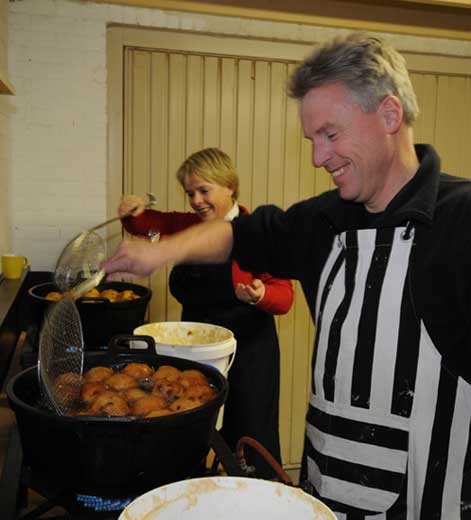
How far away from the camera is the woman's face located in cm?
286

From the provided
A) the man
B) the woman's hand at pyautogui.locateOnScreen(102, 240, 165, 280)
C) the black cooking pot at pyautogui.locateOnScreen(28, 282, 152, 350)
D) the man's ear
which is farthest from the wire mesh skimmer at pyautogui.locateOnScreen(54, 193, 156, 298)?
the man's ear

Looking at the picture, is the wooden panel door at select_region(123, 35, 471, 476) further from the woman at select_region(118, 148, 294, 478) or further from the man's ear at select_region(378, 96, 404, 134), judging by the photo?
the man's ear at select_region(378, 96, 404, 134)

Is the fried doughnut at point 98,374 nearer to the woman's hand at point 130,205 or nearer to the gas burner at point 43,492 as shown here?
the gas burner at point 43,492

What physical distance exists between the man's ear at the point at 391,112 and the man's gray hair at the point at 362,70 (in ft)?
0.04

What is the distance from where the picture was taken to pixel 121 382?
130 cm

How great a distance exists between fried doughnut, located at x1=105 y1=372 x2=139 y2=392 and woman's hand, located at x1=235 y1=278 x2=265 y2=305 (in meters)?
1.27

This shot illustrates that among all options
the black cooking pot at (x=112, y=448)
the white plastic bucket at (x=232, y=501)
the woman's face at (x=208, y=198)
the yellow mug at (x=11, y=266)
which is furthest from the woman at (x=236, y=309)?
the white plastic bucket at (x=232, y=501)

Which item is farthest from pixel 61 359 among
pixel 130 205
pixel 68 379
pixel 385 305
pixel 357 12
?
pixel 357 12

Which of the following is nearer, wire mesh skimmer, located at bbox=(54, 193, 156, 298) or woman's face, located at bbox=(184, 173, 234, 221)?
wire mesh skimmer, located at bbox=(54, 193, 156, 298)

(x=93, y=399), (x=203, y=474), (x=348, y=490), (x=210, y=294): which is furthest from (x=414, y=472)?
(x=210, y=294)

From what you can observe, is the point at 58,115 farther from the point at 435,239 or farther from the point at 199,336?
the point at 435,239

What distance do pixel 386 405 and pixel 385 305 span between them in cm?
24

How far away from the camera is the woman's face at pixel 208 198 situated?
9.38ft

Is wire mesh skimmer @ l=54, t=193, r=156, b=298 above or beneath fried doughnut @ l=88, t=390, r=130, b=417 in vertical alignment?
above
